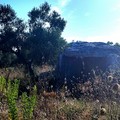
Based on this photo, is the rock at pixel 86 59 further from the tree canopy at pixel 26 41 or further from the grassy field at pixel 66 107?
the grassy field at pixel 66 107

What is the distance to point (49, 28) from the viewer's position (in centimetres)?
2700

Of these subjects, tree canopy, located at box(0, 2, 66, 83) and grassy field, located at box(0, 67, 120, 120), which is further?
tree canopy, located at box(0, 2, 66, 83)

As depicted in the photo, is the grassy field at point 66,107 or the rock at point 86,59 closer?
the grassy field at point 66,107

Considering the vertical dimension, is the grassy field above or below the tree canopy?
below

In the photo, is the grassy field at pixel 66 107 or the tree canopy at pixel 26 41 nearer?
the grassy field at pixel 66 107

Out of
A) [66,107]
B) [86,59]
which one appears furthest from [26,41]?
[66,107]

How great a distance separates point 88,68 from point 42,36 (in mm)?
4879

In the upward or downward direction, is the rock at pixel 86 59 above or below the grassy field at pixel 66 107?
above

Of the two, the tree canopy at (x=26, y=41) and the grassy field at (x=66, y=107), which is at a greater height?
the tree canopy at (x=26, y=41)

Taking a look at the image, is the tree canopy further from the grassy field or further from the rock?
the grassy field

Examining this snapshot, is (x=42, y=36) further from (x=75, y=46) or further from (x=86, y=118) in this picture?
(x=86, y=118)

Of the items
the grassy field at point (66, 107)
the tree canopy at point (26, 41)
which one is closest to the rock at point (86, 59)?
the tree canopy at point (26, 41)

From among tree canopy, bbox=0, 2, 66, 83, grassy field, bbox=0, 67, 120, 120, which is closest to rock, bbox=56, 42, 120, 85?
tree canopy, bbox=0, 2, 66, 83

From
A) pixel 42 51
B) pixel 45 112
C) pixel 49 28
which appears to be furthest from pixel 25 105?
pixel 49 28
